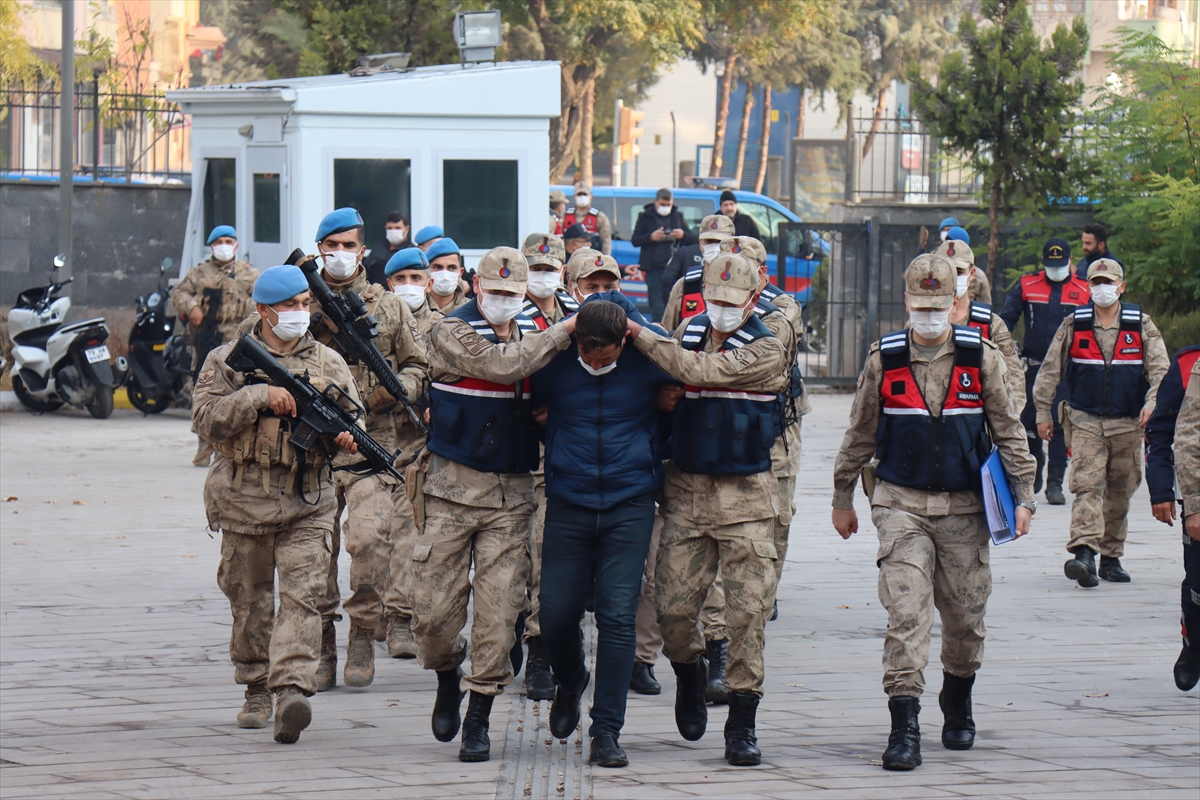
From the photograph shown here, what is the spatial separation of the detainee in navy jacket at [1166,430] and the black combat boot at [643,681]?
7.11 ft

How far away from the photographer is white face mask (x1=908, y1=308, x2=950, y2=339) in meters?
5.84

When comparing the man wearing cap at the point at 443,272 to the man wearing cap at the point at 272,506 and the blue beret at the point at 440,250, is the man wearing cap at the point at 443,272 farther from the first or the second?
the man wearing cap at the point at 272,506

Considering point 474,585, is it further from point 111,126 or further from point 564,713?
point 111,126

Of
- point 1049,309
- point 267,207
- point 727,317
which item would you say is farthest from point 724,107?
point 727,317

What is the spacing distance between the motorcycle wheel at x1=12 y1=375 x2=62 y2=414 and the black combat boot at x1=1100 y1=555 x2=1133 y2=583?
10639mm

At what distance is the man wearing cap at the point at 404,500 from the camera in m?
7.01

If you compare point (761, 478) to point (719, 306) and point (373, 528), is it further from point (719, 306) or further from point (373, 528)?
point (373, 528)

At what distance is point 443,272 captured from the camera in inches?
314

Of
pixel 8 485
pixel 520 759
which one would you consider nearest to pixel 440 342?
pixel 520 759

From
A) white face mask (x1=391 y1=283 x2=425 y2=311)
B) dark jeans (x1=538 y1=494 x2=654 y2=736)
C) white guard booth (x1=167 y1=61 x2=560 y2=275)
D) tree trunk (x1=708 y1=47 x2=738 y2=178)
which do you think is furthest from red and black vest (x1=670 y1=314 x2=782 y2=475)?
tree trunk (x1=708 y1=47 x2=738 y2=178)

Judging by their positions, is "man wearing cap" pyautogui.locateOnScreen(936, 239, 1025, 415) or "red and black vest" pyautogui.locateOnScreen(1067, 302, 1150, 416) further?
"red and black vest" pyautogui.locateOnScreen(1067, 302, 1150, 416)

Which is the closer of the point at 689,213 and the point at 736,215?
the point at 736,215

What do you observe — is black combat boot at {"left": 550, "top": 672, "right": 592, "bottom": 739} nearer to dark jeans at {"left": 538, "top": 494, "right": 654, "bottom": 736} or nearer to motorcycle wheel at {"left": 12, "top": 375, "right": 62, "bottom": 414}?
dark jeans at {"left": 538, "top": 494, "right": 654, "bottom": 736}

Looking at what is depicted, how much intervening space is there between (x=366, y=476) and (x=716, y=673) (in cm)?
166
